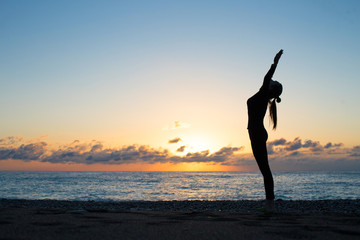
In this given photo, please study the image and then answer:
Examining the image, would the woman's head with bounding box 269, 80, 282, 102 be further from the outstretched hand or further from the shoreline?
the shoreline

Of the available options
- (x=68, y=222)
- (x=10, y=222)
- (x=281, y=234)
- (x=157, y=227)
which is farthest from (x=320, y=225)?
(x=10, y=222)

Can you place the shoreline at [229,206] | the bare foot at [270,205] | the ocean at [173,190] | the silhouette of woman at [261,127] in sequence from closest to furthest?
the silhouette of woman at [261,127], the bare foot at [270,205], the shoreline at [229,206], the ocean at [173,190]

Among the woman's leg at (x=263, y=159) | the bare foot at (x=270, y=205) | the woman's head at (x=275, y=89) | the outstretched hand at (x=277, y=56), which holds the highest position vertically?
the outstretched hand at (x=277, y=56)

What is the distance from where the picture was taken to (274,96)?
5770 mm

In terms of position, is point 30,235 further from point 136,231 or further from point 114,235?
point 136,231

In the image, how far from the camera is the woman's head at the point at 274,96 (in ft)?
18.5

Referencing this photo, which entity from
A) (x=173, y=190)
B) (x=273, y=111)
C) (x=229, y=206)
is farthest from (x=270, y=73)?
(x=173, y=190)

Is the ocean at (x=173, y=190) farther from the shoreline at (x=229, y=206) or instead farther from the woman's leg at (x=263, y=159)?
the woman's leg at (x=263, y=159)

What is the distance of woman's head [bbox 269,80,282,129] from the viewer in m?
5.64

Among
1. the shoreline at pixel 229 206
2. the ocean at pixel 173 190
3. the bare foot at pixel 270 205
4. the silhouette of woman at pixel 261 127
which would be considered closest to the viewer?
the silhouette of woman at pixel 261 127

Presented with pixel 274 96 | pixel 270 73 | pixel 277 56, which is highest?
pixel 277 56

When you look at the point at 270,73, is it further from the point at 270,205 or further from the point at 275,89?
the point at 270,205

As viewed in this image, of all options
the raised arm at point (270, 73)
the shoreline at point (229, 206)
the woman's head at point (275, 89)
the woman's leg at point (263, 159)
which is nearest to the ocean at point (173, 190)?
the shoreline at point (229, 206)

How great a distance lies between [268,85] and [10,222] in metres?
4.79
